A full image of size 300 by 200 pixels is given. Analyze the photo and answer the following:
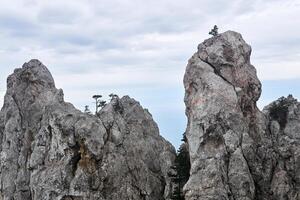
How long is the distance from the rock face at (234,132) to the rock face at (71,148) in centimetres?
1083

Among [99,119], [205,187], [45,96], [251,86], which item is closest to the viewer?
[205,187]

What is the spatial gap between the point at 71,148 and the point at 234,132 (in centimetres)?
2217

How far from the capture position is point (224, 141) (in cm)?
6669

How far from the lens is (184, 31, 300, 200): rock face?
65.4 metres

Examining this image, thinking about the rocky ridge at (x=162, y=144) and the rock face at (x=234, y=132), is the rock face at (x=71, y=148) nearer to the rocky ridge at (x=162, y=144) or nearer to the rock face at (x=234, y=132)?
the rocky ridge at (x=162, y=144)

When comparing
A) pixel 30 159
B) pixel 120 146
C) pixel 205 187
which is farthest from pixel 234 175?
pixel 30 159

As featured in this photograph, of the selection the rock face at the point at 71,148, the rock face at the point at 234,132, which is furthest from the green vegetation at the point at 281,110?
the rock face at the point at 71,148

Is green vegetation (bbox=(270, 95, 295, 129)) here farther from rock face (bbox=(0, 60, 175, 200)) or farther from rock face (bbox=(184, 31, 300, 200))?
rock face (bbox=(0, 60, 175, 200))

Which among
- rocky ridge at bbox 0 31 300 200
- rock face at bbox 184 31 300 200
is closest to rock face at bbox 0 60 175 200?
rocky ridge at bbox 0 31 300 200

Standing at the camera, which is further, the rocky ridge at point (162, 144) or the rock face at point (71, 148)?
the rock face at point (71, 148)

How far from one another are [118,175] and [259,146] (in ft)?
64.2

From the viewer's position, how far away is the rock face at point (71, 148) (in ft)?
238

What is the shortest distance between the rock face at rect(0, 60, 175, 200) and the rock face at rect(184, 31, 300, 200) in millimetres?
10830

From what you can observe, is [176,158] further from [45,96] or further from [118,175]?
[45,96]
